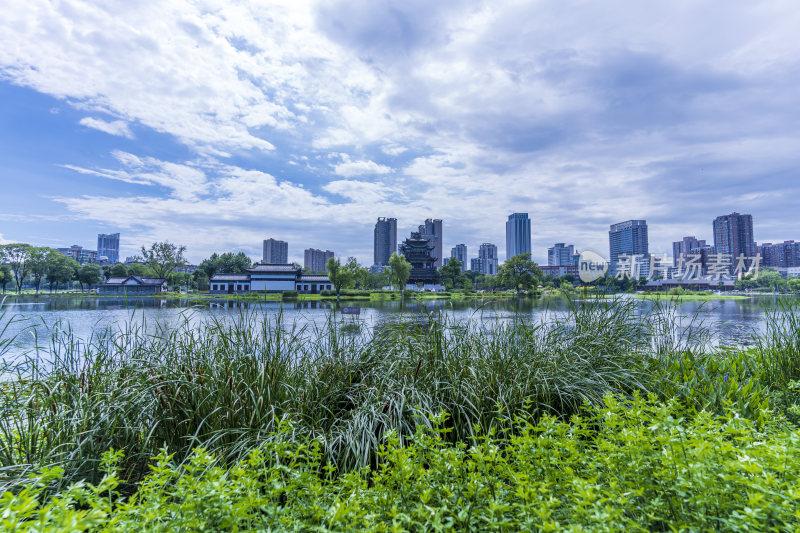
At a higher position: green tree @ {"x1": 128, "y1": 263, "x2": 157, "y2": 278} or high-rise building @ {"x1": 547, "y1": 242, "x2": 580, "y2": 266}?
high-rise building @ {"x1": 547, "y1": 242, "x2": 580, "y2": 266}

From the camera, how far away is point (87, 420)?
5.53 ft

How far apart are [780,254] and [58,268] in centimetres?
6746

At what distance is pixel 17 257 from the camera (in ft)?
93.7

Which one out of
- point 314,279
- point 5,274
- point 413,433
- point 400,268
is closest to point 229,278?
point 314,279

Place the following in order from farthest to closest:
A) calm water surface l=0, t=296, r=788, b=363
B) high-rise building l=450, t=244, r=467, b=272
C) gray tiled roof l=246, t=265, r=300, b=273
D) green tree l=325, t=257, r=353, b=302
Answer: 1. high-rise building l=450, t=244, r=467, b=272
2. gray tiled roof l=246, t=265, r=300, b=273
3. green tree l=325, t=257, r=353, b=302
4. calm water surface l=0, t=296, r=788, b=363

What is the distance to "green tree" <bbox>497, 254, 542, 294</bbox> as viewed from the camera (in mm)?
34938

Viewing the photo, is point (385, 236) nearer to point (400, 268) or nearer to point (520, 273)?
point (400, 268)

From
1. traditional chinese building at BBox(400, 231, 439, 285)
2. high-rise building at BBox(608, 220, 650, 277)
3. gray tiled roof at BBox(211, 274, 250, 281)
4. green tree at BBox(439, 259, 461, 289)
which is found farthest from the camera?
green tree at BBox(439, 259, 461, 289)

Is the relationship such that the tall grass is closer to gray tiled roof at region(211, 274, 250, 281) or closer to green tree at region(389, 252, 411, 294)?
green tree at region(389, 252, 411, 294)

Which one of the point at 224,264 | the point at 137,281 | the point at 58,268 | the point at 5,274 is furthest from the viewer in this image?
the point at 224,264

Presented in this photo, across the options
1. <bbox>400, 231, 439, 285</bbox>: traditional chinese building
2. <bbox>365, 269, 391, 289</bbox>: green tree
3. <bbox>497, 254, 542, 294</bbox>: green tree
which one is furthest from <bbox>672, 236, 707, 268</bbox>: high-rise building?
<bbox>365, 269, 391, 289</bbox>: green tree

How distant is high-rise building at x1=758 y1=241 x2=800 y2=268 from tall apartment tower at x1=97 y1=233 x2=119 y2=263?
118055 millimetres

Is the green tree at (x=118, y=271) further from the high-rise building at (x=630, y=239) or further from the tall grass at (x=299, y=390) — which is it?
the high-rise building at (x=630, y=239)

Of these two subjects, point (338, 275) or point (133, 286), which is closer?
point (338, 275)
